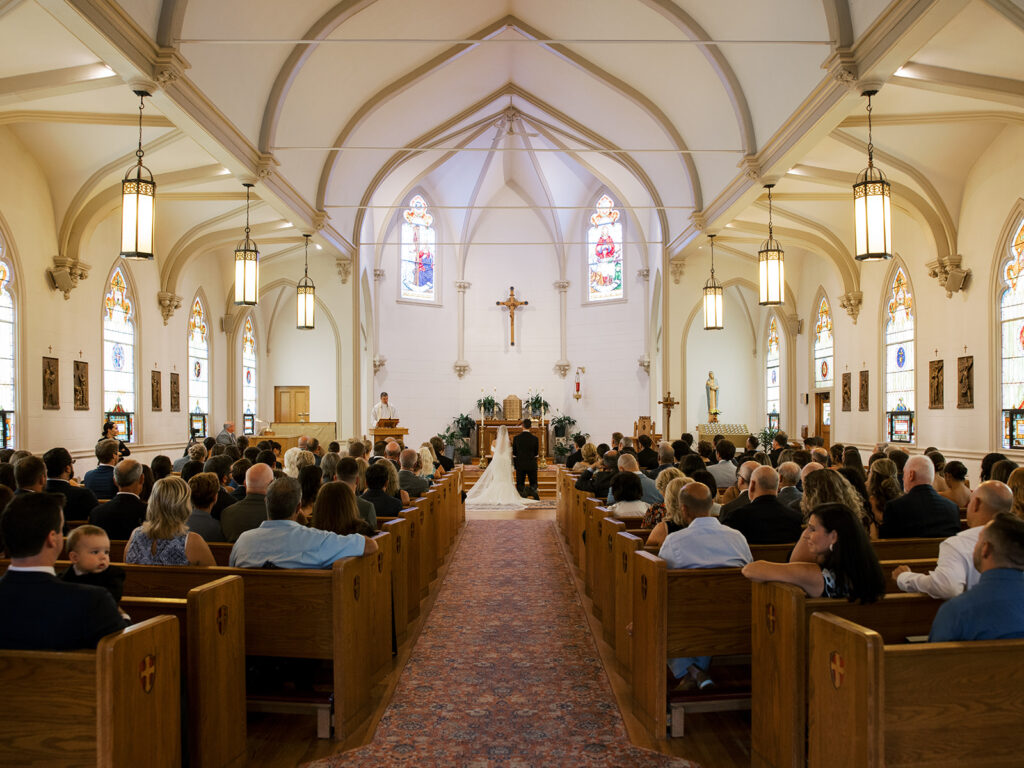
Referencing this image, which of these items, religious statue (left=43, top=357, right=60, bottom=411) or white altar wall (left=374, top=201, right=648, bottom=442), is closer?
religious statue (left=43, top=357, right=60, bottom=411)

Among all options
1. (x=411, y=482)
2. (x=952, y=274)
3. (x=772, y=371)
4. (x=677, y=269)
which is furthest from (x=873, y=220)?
(x=772, y=371)

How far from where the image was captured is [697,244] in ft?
44.3

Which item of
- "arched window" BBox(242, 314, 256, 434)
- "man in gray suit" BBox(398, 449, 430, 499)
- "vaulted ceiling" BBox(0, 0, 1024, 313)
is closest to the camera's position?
"vaulted ceiling" BBox(0, 0, 1024, 313)

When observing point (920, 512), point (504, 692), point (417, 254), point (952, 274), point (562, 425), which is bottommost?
point (504, 692)

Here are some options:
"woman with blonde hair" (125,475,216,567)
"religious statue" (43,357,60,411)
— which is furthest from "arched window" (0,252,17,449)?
"woman with blonde hair" (125,475,216,567)

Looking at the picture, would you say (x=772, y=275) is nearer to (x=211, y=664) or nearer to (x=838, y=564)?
(x=838, y=564)

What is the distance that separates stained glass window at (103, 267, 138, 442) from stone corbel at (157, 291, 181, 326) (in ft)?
2.64

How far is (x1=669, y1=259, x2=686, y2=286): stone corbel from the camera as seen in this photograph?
48.8 ft

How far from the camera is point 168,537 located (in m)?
3.80

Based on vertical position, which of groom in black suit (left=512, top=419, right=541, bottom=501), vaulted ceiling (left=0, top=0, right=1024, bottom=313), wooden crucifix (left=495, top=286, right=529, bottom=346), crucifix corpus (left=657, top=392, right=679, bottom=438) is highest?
vaulted ceiling (left=0, top=0, right=1024, bottom=313)

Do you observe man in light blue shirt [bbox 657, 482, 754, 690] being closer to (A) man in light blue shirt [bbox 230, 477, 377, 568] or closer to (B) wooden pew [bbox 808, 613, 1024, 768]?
(B) wooden pew [bbox 808, 613, 1024, 768]

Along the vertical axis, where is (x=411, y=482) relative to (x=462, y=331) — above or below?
below

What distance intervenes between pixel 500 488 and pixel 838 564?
10464mm

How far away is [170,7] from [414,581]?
5.09 metres
